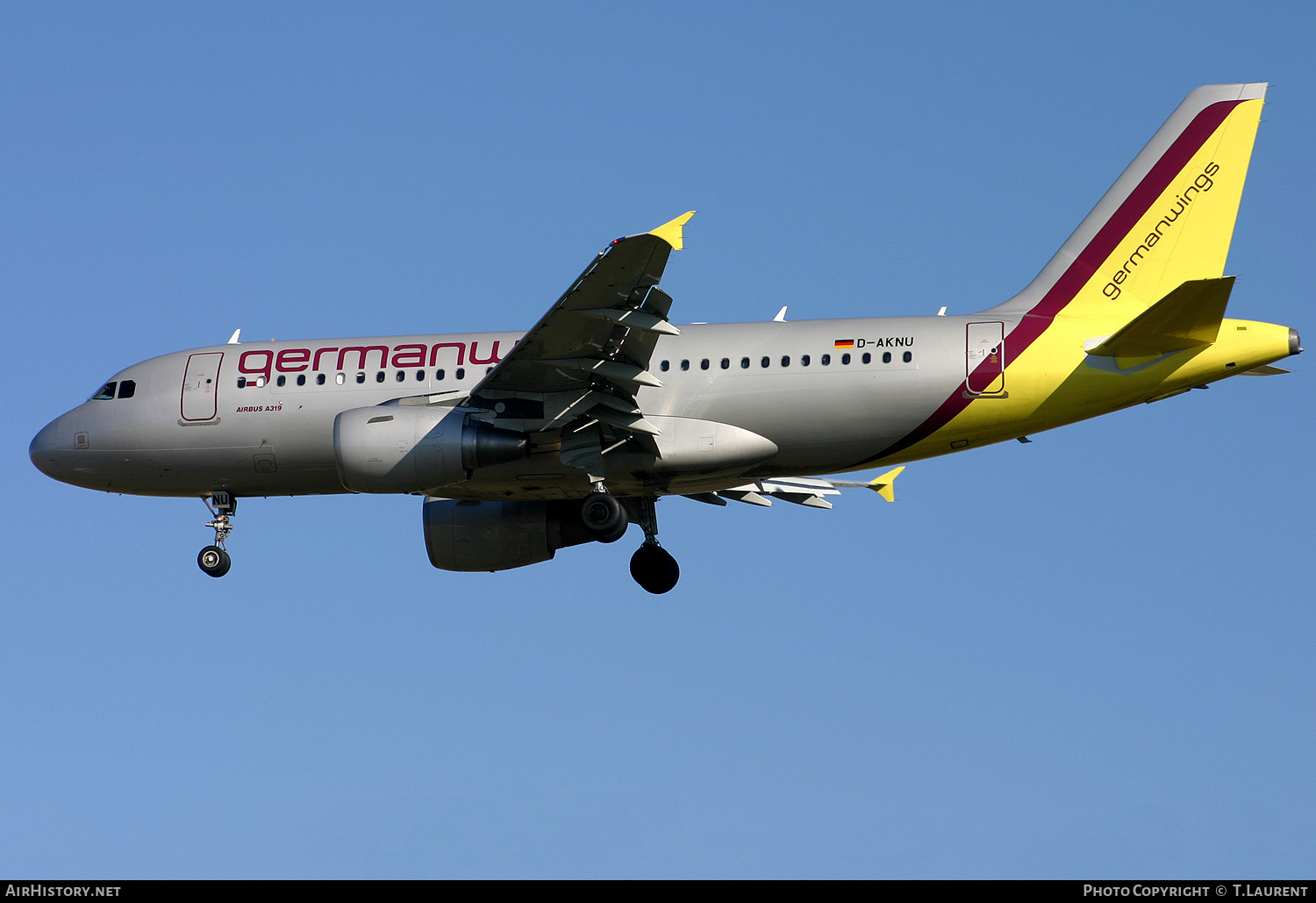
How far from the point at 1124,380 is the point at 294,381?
15034 mm

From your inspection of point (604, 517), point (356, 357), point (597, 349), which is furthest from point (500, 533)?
point (597, 349)

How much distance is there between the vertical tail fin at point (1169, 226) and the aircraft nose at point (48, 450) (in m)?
18.5

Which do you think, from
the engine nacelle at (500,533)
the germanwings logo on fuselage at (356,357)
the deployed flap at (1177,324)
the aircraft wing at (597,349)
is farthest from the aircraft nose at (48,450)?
the deployed flap at (1177,324)

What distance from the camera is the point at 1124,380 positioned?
25797 millimetres

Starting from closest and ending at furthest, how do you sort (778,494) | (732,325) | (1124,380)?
(1124,380) < (732,325) < (778,494)

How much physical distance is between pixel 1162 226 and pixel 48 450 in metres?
21.8

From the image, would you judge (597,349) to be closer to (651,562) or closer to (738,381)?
(738,381)

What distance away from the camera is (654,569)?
1203 inches

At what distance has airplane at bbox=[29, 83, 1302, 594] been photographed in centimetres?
2548

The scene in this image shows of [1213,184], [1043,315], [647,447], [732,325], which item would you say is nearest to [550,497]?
[647,447]

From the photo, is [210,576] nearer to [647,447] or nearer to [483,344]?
[483,344]

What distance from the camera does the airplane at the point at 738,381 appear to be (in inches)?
1003

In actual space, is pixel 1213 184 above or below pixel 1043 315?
above

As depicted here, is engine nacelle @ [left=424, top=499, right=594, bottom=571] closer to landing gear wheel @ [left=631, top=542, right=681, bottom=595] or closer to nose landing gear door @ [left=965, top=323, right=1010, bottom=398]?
landing gear wheel @ [left=631, top=542, right=681, bottom=595]
